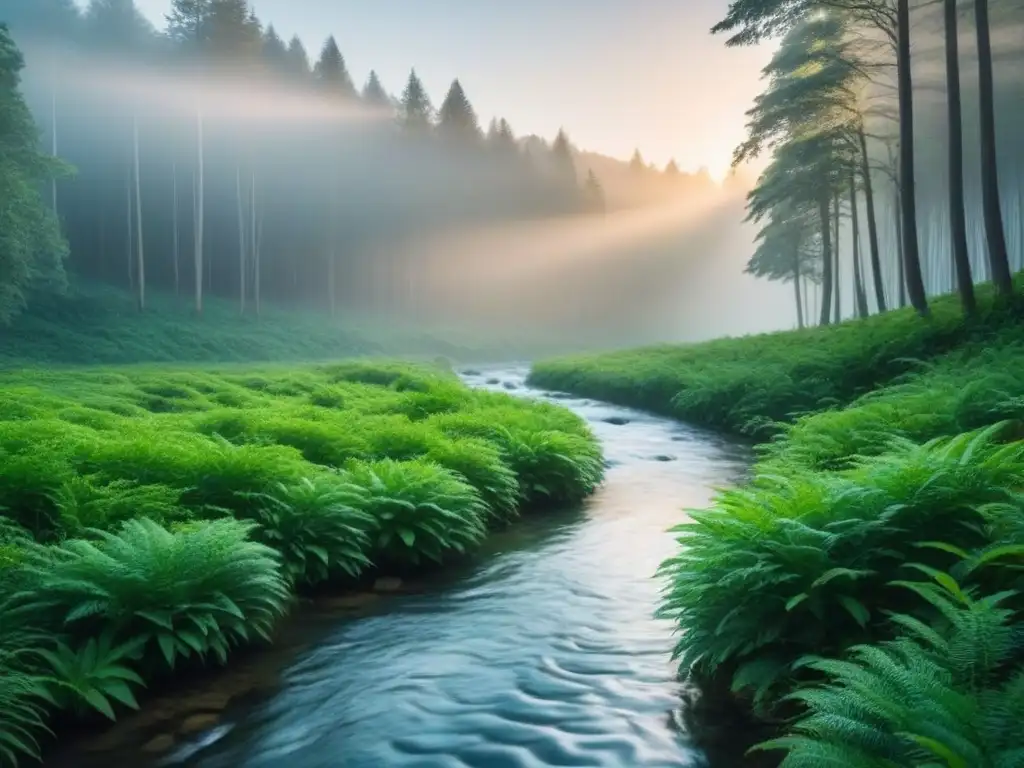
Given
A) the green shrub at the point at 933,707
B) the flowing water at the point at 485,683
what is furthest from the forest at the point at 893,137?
→ the green shrub at the point at 933,707

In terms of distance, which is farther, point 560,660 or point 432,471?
point 432,471

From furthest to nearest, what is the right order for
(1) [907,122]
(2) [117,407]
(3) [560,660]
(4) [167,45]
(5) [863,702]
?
1. (4) [167,45]
2. (1) [907,122]
3. (2) [117,407]
4. (3) [560,660]
5. (5) [863,702]

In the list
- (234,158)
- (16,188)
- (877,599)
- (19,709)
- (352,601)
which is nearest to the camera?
(19,709)

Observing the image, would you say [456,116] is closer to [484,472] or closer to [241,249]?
[241,249]

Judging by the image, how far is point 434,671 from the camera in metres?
5.30

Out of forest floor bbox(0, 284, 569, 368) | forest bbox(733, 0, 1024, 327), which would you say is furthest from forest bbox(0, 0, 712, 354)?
forest bbox(733, 0, 1024, 327)

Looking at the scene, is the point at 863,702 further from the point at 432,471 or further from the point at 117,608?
the point at 432,471

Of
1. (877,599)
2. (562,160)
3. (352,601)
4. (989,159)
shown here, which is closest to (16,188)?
(352,601)

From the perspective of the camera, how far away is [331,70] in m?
53.8

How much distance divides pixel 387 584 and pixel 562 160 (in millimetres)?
78764

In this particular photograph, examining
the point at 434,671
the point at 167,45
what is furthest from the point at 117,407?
the point at 167,45

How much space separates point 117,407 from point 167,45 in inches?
1719

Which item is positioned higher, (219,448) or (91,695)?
(219,448)

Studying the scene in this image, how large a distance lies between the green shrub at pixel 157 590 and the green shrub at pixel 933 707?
386cm
